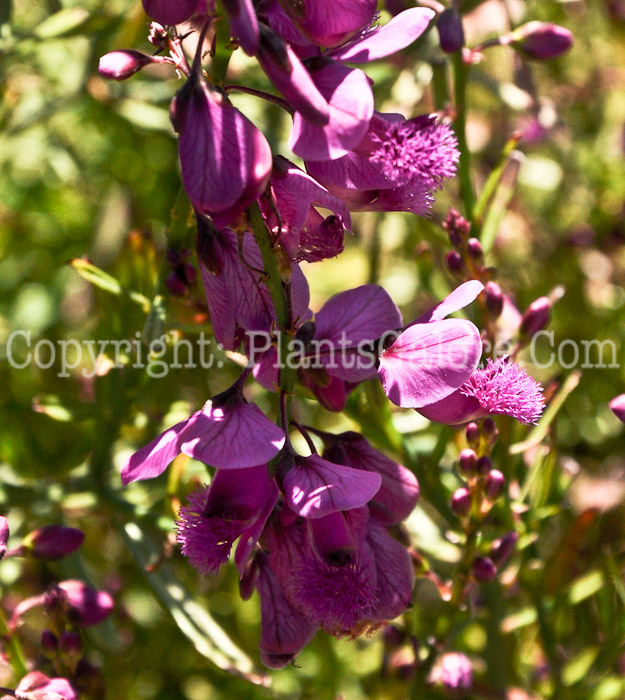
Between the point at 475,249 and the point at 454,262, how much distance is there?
30 millimetres

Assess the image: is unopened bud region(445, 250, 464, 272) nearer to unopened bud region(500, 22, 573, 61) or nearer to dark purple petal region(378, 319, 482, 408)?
dark purple petal region(378, 319, 482, 408)

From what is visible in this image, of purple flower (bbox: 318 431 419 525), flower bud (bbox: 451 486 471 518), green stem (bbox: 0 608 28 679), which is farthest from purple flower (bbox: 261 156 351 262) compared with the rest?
green stem (bbox: 0 608 28 679)

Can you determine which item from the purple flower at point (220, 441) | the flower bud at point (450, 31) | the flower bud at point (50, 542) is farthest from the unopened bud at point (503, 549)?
the flower bud at point (450, 31)

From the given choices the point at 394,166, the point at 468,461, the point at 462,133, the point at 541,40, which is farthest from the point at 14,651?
the point at 541,40

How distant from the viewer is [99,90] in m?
1.71

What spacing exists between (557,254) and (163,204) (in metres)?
0.85

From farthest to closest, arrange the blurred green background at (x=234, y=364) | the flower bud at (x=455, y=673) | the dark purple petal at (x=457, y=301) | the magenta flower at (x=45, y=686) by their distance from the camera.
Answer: the blurred green background at (x=234, y=364), the flower bud at (x=455, y=673), the magenta flower at (x=45, y=686), the dark purple petal at (x=457, y=301)

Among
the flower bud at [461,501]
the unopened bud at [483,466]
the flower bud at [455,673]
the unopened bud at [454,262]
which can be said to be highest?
the unopened bud at [454,262]

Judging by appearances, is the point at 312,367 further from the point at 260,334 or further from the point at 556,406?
the point at 556,406

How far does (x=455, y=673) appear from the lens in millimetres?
1016

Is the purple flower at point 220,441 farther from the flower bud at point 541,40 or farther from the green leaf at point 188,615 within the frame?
the flower bud at point 541,40

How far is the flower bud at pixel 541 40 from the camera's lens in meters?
1.20

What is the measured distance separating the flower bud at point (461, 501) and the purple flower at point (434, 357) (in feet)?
0.62

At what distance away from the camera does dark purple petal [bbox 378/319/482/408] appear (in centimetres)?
77
